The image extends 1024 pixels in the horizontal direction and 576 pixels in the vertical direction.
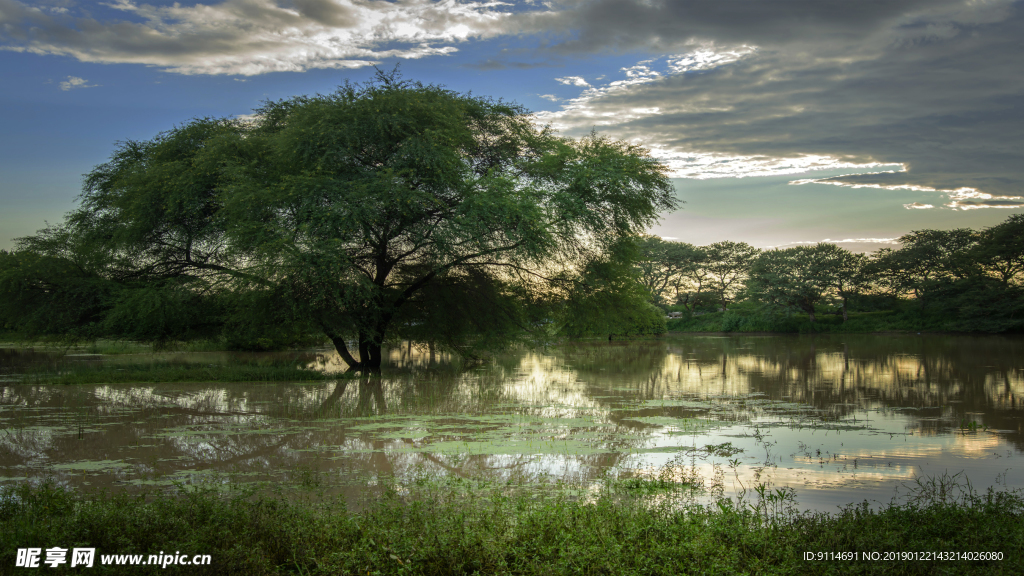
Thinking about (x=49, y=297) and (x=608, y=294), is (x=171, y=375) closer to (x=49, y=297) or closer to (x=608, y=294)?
(x=49, y=297)

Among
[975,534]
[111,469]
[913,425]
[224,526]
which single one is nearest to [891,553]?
[975,534]

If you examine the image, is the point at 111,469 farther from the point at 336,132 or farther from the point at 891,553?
the point at 336,132

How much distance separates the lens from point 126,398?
1395cm

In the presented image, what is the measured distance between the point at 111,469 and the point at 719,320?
5753 centimetres

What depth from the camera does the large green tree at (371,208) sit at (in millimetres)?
16562

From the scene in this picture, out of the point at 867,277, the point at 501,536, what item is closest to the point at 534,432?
the point at 501,536

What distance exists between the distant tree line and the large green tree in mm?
34909

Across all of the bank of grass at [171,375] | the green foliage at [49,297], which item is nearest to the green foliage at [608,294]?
the bank of grass at [171,375]

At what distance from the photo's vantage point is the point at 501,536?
4473 mm

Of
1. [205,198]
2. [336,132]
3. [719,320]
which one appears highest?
[336,132]

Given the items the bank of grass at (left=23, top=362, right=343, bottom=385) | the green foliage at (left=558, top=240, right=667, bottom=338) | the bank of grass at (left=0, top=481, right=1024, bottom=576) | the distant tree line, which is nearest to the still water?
the bank of grass at (left=23, top=362, right=343, bottom=385)

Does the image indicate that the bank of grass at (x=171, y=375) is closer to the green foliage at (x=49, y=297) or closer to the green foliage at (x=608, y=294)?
the green foliage at (x=49, y=297)

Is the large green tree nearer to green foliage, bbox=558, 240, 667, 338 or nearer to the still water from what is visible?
green foliage, bbox=558, 240, 667, 338

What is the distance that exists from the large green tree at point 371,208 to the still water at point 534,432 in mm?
3206
